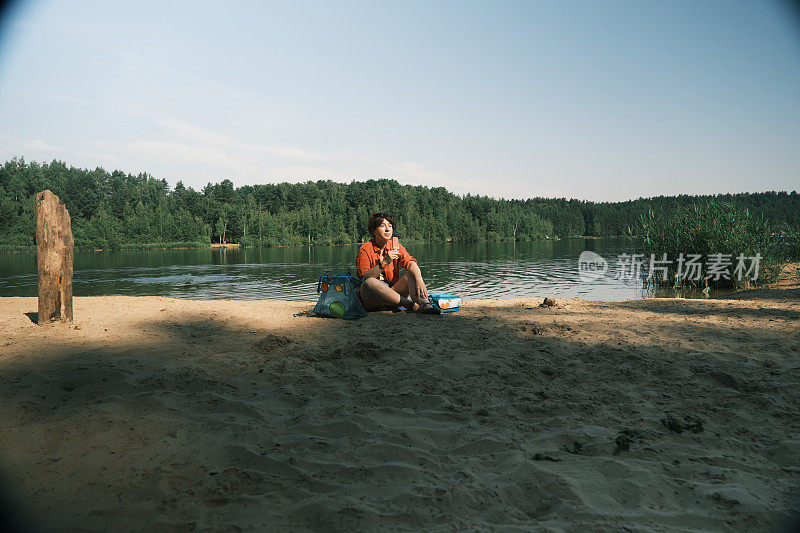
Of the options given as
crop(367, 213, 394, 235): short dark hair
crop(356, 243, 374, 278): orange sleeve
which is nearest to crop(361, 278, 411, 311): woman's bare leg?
crop(356, 243, 374, 278): orange sleeve

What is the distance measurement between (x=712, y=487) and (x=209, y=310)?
23.6ft

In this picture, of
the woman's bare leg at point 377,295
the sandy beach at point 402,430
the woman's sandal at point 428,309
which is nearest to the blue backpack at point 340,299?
the woman's bare leg at point 377,295

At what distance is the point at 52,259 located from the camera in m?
5.68

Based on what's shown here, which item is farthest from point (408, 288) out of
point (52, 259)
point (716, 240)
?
point (716, 240)

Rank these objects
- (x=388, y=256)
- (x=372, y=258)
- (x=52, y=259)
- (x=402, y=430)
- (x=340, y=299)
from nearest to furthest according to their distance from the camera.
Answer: (x=402, y=430)
(x=52, y=259)
(x=340, y=299)
(x=388, y=256)
(x=372, y=258)

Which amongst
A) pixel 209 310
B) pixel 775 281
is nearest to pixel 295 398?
pixel 209 310

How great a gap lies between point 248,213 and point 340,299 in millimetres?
90100

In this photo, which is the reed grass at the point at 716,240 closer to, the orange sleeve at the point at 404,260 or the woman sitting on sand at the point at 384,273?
the woman sitting on sand at the point at 384,273

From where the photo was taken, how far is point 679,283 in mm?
14227

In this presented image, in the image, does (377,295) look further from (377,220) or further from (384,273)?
(377,220)

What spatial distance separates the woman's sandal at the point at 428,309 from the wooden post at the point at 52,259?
16.4 ft

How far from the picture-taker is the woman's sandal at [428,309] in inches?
270

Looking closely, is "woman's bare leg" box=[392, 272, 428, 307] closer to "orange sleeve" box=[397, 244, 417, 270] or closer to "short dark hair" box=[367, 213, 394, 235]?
"orange sleeve" box=[397, 244, 417, 270]

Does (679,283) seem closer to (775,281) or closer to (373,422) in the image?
(775,281)
